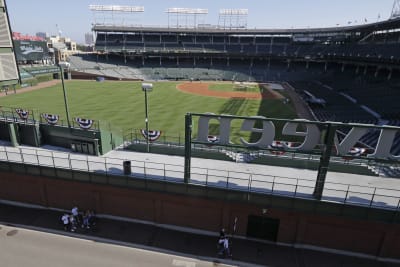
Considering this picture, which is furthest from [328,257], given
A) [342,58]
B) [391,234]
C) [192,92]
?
[342,58]

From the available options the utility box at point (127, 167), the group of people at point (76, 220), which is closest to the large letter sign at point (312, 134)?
the utility box at point (127, 167)

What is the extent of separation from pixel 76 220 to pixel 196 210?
26.2 feet

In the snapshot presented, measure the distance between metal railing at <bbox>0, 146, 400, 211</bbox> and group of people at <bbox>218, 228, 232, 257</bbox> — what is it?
2868mm

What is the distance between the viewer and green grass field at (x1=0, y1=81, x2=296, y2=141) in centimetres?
3594

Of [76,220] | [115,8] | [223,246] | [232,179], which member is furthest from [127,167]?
[115,8]

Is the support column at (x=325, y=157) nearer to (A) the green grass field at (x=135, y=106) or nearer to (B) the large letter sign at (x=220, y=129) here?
(B) the large letter sign at (x=220, y=129)

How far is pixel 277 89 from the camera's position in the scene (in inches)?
2689

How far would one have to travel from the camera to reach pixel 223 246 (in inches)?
585

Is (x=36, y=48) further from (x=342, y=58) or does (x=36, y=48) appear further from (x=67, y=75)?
(x=342, y=58)

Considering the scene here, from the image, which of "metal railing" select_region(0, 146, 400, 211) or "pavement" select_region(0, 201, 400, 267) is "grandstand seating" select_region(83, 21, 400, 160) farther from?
"pavement" select_region(0, 201, 400, 267)

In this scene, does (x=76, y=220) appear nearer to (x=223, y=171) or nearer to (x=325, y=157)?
(x=223, y=171)

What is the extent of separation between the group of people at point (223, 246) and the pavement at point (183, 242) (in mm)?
275

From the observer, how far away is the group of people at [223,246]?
48.3ft

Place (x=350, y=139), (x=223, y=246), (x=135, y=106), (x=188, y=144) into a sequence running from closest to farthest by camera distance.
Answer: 1. (x=350, y=139)
2. (x=223, y=246)
3. (x=188, y=144)
4. (x=135, y=106)
